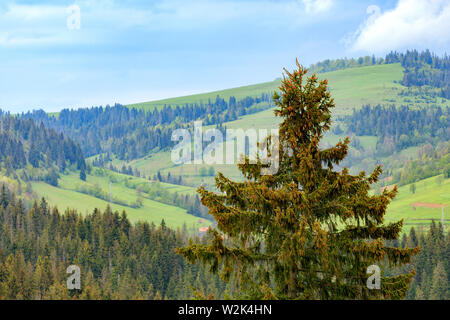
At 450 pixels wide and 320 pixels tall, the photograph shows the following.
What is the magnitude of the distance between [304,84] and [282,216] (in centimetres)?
594

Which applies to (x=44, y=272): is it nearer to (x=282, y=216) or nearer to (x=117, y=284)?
(x=117, y=284)

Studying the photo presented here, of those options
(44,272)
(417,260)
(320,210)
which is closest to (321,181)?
(320,210)

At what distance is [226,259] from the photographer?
20859mm

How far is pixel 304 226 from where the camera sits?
2005cm

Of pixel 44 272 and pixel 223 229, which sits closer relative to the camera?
pixel 223 229

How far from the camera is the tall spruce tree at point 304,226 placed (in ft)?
66.5

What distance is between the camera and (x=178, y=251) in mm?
20516

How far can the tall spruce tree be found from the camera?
2028 cm

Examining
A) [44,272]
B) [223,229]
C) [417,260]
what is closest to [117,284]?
[44,272]
